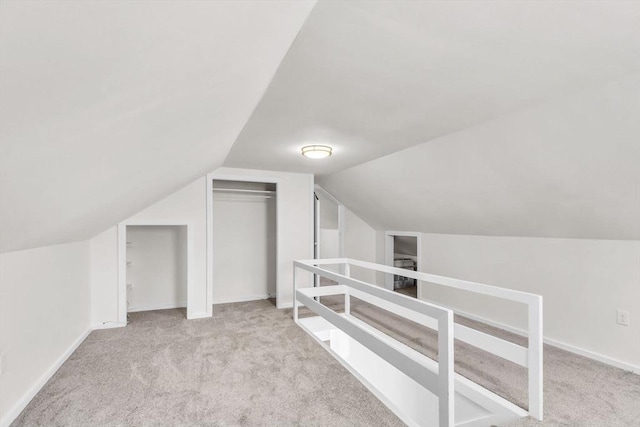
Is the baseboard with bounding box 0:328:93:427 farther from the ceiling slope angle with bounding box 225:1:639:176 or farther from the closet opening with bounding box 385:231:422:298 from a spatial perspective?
the closet opening with bounding box 385:231:422:298

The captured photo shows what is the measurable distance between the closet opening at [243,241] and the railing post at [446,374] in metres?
3.67

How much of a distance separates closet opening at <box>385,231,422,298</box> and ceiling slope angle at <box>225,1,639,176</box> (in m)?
3.24

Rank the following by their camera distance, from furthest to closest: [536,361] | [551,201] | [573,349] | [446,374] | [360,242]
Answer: [360,242] → [573,349] → [551,201] → [536,361] → [446,374]

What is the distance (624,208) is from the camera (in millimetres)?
2572

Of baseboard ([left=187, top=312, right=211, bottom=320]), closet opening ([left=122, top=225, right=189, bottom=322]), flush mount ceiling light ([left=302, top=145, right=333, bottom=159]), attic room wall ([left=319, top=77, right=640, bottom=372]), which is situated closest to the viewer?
attic room wall ([left=319, top=77, right=640, bottom=372])

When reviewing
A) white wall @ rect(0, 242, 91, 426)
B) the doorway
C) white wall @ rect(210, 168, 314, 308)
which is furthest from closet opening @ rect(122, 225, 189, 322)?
the doorway

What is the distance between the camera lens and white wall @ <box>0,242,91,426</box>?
2.09 meters

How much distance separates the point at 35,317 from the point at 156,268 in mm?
2315

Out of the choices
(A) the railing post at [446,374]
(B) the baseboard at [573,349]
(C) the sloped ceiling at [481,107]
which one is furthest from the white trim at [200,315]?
(B) the baseboard at [573,349]

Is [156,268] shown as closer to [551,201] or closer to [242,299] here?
[242,299]

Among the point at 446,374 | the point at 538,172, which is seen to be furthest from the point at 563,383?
the point at 538,172

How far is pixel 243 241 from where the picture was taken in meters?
5.34

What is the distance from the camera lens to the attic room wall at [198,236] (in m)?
3.97

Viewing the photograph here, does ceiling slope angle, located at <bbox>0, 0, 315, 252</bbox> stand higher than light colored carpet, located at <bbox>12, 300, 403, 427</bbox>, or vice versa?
ceiling slope angle, located at <bbox>0, 0, 315, 252</bbox>
